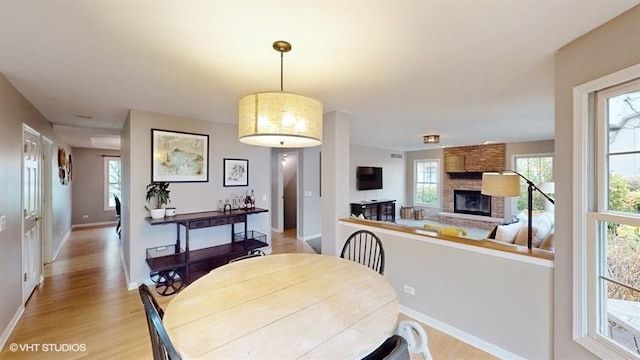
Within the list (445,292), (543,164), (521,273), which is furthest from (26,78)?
(543,164)

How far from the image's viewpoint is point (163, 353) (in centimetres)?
99

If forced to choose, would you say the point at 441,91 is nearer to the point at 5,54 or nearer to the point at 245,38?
the point at 245,38

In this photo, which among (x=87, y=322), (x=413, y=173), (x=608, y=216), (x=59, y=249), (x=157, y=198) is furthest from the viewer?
(x=413, y=173)

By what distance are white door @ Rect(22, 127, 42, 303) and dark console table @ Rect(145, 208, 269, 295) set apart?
3.85 ft

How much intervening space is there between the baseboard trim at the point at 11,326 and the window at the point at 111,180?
566cm

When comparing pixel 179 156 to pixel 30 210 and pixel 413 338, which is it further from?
pixel 413 338

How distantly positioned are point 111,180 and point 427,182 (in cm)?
961

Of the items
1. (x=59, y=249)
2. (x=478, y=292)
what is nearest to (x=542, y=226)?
(x=478, y=292)

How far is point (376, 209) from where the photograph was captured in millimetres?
7281

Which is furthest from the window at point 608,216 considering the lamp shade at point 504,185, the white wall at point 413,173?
the white wall at point 413,173

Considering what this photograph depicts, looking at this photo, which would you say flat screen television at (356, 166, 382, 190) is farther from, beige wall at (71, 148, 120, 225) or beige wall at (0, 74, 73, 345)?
beige wall at (71, 148, 120, 225)

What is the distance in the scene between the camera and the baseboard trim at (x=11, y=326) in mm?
2166

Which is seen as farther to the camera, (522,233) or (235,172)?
(235,172)

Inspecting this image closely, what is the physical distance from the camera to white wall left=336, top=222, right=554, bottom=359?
1892 mm
